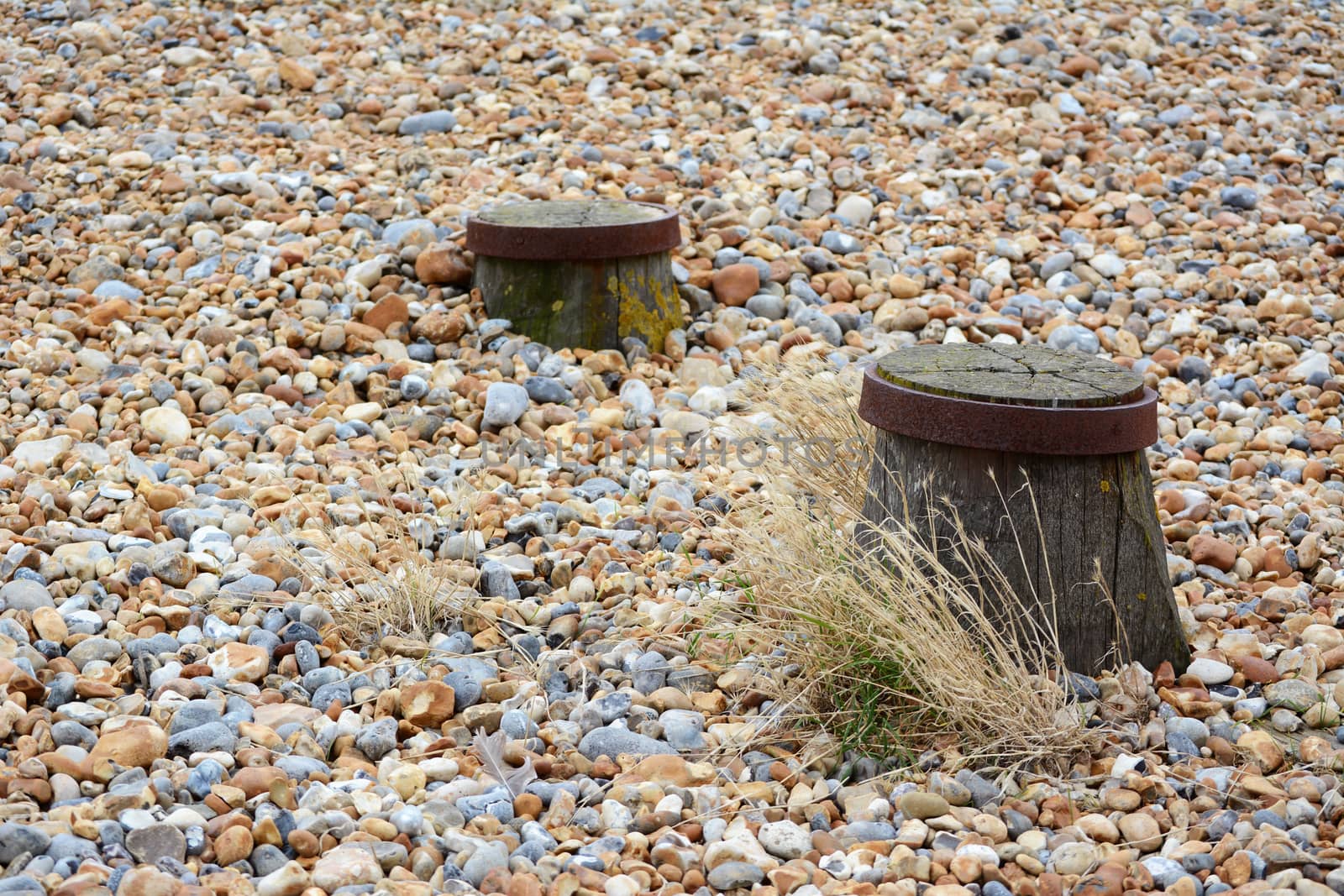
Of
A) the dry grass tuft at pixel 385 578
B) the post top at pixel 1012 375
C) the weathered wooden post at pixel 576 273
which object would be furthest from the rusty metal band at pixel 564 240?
the post top at pixel 1012 375

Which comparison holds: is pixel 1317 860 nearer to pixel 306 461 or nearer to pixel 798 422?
pixel 798 422

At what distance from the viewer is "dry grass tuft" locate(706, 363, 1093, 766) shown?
259 cm

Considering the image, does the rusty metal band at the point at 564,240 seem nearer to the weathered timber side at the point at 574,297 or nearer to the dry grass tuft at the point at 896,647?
the weathered timber side at the point at 574,297

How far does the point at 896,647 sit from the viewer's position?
8.66ft

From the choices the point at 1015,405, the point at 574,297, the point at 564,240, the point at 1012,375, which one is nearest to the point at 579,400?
the point at 574,297

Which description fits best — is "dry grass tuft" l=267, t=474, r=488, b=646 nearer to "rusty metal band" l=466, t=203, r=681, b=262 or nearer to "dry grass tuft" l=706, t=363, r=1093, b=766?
"dry grass tuft" l=706, t=363, r=1093, b=766

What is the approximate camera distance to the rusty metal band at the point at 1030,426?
2.70 m

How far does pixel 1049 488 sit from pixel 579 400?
6.63ft

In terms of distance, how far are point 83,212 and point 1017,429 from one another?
415 centimetres

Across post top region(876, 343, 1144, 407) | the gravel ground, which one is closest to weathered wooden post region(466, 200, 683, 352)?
the gravel ground

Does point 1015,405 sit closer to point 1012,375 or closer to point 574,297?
point 1012,375

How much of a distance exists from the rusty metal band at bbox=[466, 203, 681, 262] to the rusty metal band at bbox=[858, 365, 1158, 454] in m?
1.98

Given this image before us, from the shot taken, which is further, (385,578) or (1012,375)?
(385,578)

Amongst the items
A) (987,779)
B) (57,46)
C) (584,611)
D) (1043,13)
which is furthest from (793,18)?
(987,779)
